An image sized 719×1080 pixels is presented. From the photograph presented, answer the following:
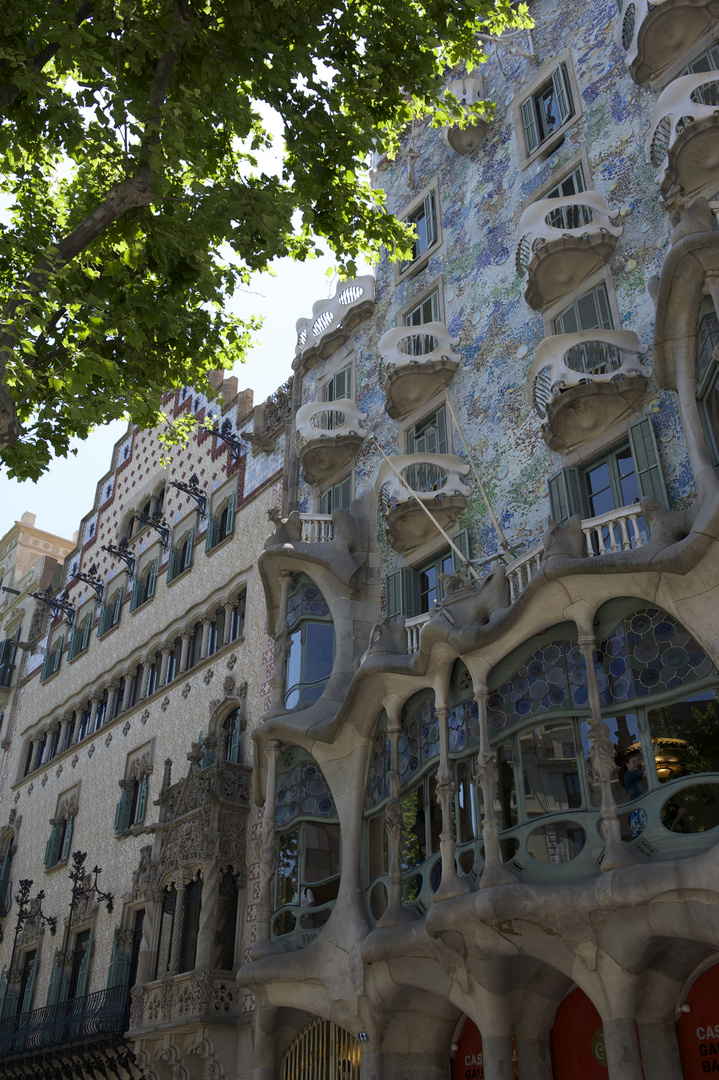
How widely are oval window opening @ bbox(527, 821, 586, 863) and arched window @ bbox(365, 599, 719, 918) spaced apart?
1cm

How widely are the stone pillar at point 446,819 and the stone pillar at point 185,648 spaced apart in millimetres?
11462

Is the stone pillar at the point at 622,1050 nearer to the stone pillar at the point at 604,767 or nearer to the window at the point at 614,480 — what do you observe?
the stone pillar at the point at 604,767

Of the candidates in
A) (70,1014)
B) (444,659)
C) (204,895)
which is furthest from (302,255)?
(70,1014)

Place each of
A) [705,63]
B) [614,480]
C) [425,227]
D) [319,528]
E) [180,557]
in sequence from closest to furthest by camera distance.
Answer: [614,480]
[705,63]
[319,528]
[425,227]
[180,557]

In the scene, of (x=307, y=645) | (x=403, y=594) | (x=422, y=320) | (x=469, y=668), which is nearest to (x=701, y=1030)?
(x=469, y=668)

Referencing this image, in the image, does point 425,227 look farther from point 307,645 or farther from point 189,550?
point 189,550

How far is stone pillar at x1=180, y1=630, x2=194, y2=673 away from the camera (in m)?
23.9

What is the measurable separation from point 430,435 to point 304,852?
792 cm

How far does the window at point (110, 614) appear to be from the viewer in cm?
2930

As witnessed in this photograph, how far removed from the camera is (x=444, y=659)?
13.8 metres

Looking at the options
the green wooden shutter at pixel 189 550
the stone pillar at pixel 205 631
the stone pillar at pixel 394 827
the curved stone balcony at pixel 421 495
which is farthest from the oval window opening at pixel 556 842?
the green wooden shutter at pixel 189 550

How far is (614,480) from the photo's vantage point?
1408 centimetres

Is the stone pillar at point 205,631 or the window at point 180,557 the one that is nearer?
the stone pillar at point 205,631

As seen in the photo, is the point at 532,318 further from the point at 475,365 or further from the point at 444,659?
the point at 444,659
